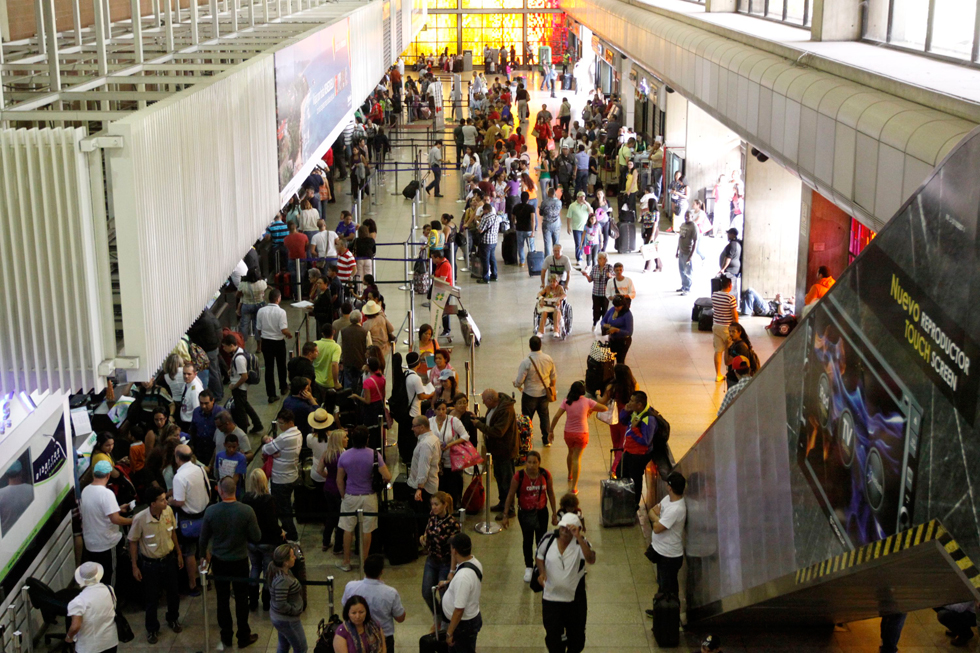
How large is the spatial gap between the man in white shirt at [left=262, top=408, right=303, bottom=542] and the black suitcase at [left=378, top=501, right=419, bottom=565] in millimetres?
840

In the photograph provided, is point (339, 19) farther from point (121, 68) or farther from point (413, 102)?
point (413, 102)

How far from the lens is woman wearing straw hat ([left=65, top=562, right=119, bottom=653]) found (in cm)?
754

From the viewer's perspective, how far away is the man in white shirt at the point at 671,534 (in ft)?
28.9

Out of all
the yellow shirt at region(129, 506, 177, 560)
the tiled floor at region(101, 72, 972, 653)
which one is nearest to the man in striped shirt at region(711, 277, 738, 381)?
the tiled floor at region(101, 72, 972, 653)

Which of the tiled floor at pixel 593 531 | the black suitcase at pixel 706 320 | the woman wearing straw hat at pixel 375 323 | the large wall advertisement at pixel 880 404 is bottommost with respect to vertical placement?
the tiled floor at pixel 593 531

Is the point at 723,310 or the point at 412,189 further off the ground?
the point at 723,310

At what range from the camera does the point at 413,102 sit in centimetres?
4409

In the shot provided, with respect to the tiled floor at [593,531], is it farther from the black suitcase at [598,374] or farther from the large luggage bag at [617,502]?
the black suitcase at [598,374]

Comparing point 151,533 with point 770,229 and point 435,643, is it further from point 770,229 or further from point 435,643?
point 770,229

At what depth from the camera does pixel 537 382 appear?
12391 mm

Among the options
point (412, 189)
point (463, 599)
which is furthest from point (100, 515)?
point (412, 189)

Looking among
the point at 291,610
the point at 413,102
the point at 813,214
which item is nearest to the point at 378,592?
the point at 291,610

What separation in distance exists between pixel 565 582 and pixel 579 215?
1401 cm

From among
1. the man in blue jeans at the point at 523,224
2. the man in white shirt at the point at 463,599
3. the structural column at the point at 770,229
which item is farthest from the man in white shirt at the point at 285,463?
the man in blue jeans at the point at 523,224
